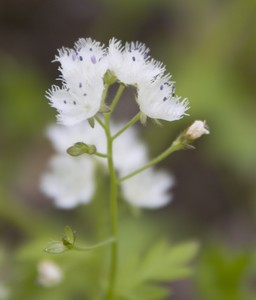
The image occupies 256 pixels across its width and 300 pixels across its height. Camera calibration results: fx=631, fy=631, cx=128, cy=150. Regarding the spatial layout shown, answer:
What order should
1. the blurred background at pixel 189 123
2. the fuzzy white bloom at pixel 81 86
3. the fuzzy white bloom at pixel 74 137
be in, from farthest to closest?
the blurred background at pixel 189 123
the fuzzy white bloom at pixel 74 137
the fuzzy white bloom at pixel 81 86

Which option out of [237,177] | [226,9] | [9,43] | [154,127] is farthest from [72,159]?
[9,43]

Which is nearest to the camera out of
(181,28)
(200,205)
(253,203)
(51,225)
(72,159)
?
(72,159)

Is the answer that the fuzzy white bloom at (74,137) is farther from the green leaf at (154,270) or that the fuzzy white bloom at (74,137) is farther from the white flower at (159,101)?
the white flower at (159,101)

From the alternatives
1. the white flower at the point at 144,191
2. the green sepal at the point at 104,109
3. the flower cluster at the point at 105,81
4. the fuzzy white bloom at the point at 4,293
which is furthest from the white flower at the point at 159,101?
the fuzzy white bloom at the point at 4,293

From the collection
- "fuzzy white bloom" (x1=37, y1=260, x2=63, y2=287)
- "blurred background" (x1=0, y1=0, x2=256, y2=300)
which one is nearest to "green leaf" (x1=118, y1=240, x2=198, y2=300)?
"fuzzy white bloom" (x1=37, y1=260, x2=63, y2=287)

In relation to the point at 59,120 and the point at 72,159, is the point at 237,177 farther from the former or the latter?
the point at 59,120

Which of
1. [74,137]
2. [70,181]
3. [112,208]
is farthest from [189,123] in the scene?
[112,208]

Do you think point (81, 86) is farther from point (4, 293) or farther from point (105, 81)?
point (4, 293)
